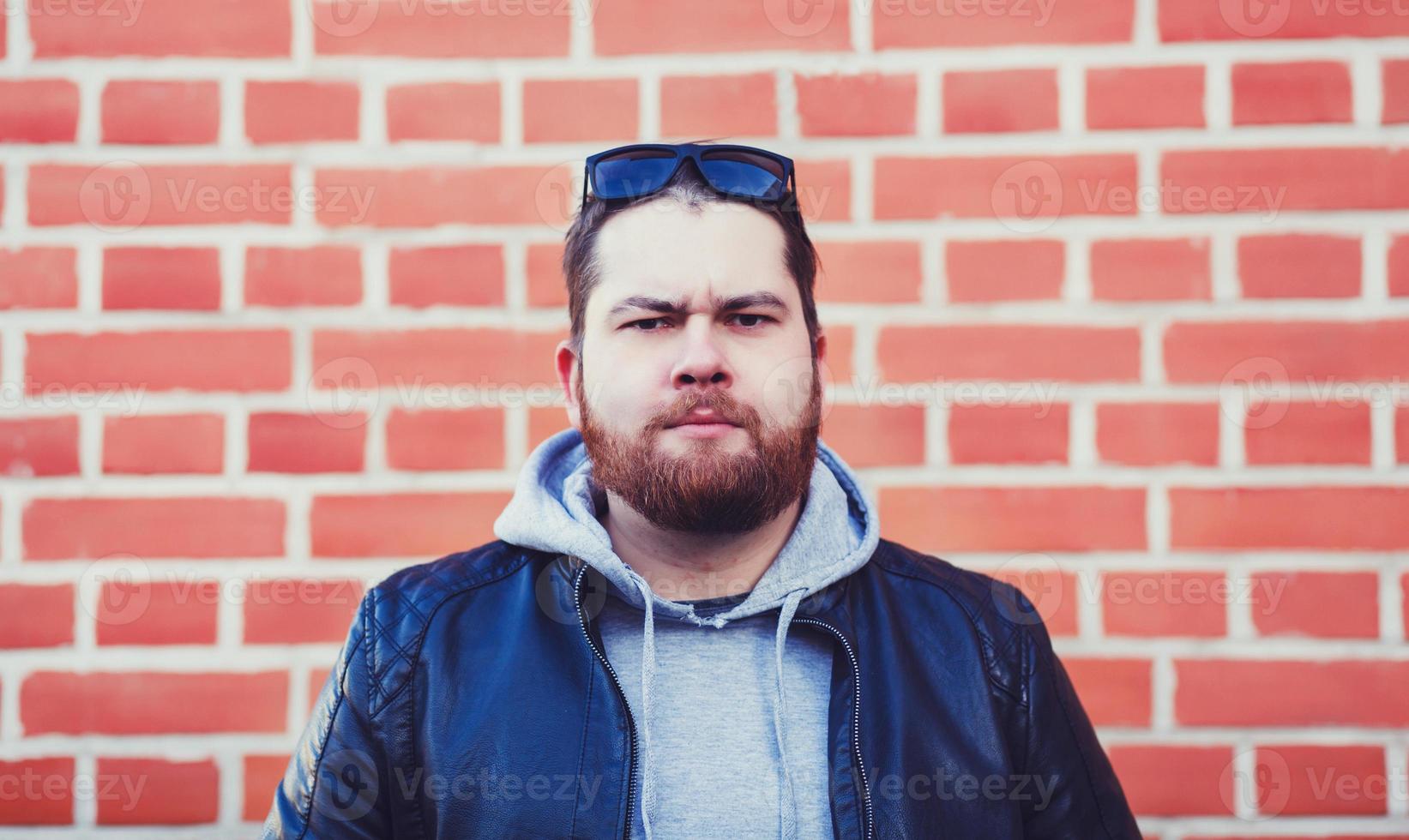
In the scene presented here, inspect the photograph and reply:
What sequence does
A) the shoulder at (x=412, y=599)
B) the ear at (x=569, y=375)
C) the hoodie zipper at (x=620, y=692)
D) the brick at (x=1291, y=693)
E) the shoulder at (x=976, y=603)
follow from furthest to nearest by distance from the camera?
1. the brick at (x=1291, y=693)
2. the ear at (x=569, y=375)
3. the shoulder at (x=976, y=603)
4. the shoulder at (x=412, y=599)
5. the hoodie zipper at (x=620, y=692)

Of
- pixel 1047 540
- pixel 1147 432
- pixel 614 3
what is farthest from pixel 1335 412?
pixel 614 3

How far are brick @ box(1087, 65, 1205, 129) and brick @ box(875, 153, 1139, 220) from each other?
9 cm

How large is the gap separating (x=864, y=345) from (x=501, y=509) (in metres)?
0.86

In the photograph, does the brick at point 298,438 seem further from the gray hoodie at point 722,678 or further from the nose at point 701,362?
the nose at point 701,362

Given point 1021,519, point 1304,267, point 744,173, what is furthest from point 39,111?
point 1304,267

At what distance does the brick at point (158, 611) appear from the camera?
1.97 metres

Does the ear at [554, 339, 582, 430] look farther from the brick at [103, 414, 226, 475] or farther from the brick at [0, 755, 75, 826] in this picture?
the brick at [0, 755, 75, 826]

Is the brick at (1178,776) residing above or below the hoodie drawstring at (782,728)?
below

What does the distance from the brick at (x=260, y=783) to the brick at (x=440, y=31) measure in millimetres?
1528

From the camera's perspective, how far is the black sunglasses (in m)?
1.75

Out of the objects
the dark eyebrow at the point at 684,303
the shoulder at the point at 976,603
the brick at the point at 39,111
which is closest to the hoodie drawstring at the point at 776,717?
the shoulder at the point at 976,603

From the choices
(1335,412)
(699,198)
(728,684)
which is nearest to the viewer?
(728,684)

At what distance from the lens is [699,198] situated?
68.8 inches

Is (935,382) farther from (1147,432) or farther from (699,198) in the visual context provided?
(699,198)
